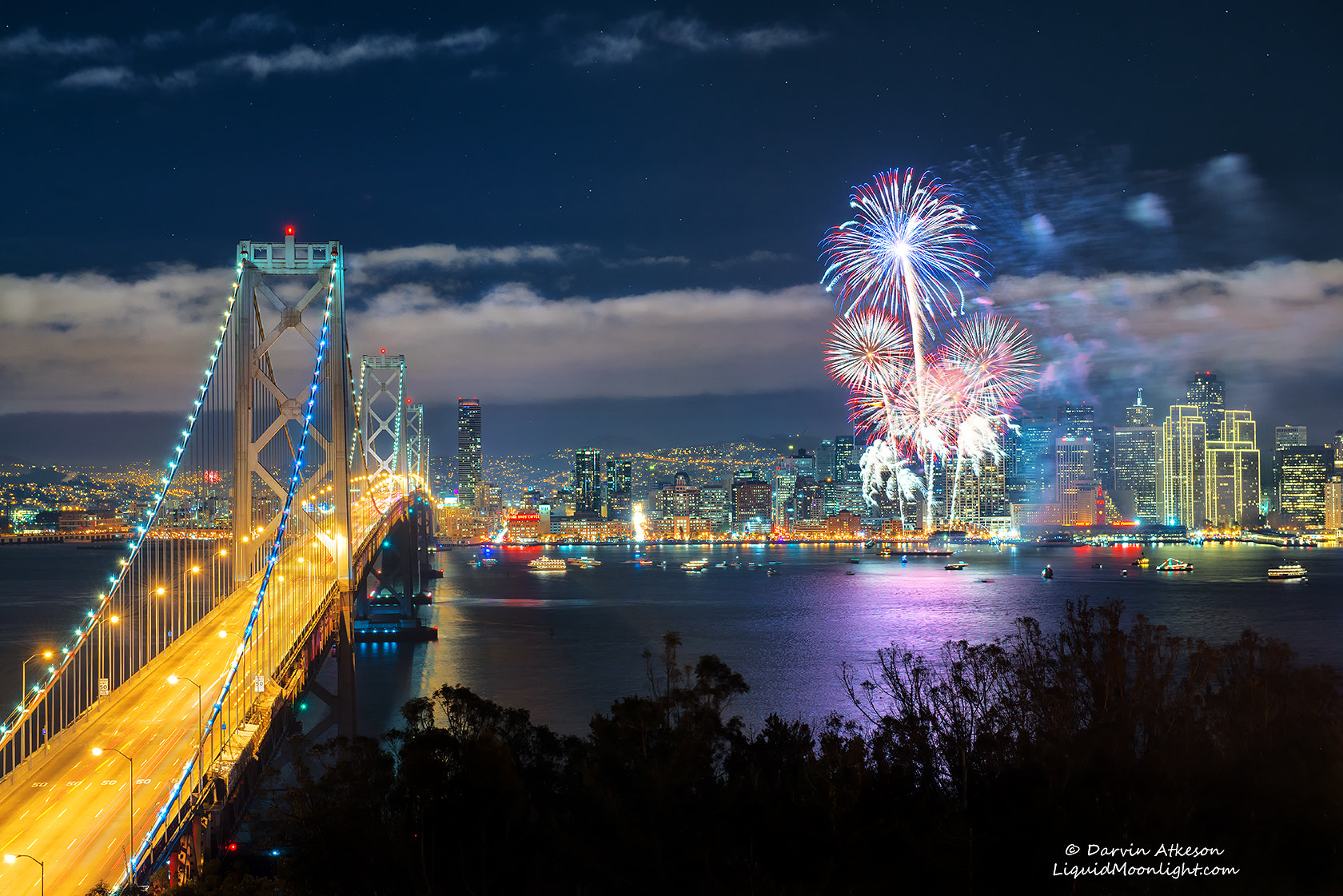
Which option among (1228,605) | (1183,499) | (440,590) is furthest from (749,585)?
(1183,499)

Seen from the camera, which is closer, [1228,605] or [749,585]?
[1228,605]

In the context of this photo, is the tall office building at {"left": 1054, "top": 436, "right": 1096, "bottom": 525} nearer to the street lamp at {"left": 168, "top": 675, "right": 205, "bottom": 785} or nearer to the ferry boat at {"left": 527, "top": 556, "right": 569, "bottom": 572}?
the ferry boat at {"left": 527, "top": 556, "right": 569, "bottom": 572}

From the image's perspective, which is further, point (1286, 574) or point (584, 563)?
point (584, 563)

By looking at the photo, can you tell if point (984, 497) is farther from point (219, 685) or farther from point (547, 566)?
point (219, 685)

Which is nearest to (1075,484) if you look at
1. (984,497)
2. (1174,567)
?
(984,497)

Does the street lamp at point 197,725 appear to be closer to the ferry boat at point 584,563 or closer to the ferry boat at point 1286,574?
the ferry boat at point 1286,574

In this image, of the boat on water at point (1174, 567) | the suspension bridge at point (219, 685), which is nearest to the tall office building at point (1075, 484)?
the boat on water at point (1174, 567)

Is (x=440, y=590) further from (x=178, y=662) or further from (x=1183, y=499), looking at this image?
(x=1183, y=499)

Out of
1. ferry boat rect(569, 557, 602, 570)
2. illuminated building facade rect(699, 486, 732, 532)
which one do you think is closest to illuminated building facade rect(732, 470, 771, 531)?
illuminated building facade rect(699, 486, 732, 532)
